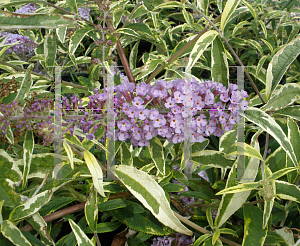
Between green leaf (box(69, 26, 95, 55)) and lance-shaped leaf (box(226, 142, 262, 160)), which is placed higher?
green leaf (box(69, 26, 95, 55))

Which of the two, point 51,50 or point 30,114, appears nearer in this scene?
point 30,114

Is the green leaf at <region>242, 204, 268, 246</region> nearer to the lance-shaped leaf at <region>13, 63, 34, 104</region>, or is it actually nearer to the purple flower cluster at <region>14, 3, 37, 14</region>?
the lance-shaped leaf at <region>13, 63, 34, 104</region>

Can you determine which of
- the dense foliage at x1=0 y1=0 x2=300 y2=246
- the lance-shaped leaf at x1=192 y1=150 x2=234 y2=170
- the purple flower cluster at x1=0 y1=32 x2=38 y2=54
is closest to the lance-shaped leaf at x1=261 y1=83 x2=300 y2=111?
the dense foliage at x1=0 y1=0 x2=300 y2=246

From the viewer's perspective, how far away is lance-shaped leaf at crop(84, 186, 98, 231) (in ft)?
2.78

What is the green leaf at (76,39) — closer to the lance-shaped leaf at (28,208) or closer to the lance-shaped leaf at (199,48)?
the lance-shaped leaf at (199,48)

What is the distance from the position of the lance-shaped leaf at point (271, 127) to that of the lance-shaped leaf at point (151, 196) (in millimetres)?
398

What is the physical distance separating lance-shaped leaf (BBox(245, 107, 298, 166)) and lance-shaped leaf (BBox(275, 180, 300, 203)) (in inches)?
3.8

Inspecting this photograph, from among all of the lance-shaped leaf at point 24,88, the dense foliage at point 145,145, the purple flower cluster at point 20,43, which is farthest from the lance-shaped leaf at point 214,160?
the purple flower cluster at point 20,43

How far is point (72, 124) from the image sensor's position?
2.99 feet

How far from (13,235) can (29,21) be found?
0.65 meters

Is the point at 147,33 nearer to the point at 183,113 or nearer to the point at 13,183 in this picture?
the point at 183,113

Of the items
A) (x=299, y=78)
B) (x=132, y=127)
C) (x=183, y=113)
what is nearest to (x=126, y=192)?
(x=132, y=127)

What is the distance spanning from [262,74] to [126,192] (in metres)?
1.23

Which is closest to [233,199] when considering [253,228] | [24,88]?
[253,228]
